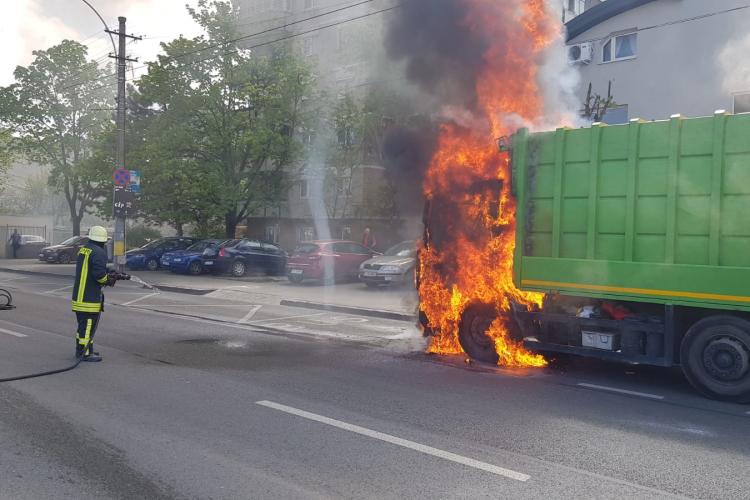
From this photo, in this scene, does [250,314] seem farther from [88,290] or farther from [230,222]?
[230,222]

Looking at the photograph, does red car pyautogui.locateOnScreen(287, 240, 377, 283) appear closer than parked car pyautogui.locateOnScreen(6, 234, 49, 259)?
Yes

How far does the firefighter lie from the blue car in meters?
16.0

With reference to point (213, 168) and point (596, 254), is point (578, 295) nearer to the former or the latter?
point (596, 254)

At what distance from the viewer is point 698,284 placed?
6.67 m

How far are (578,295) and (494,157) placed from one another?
226cm

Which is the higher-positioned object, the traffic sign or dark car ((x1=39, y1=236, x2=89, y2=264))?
the traffic sign

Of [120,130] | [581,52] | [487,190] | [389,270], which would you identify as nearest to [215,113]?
[120,130]

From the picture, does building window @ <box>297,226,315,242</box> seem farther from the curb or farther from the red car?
the curb

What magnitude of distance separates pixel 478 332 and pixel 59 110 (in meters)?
34.3

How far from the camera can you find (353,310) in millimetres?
14641

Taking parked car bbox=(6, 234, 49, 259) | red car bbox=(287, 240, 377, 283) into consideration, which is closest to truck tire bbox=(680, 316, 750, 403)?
red car bbox=(287, 240, 377, 283)

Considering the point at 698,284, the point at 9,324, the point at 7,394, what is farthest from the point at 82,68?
the point at 698,284

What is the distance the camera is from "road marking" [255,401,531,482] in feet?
14.9

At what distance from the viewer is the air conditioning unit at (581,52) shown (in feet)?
71.8
